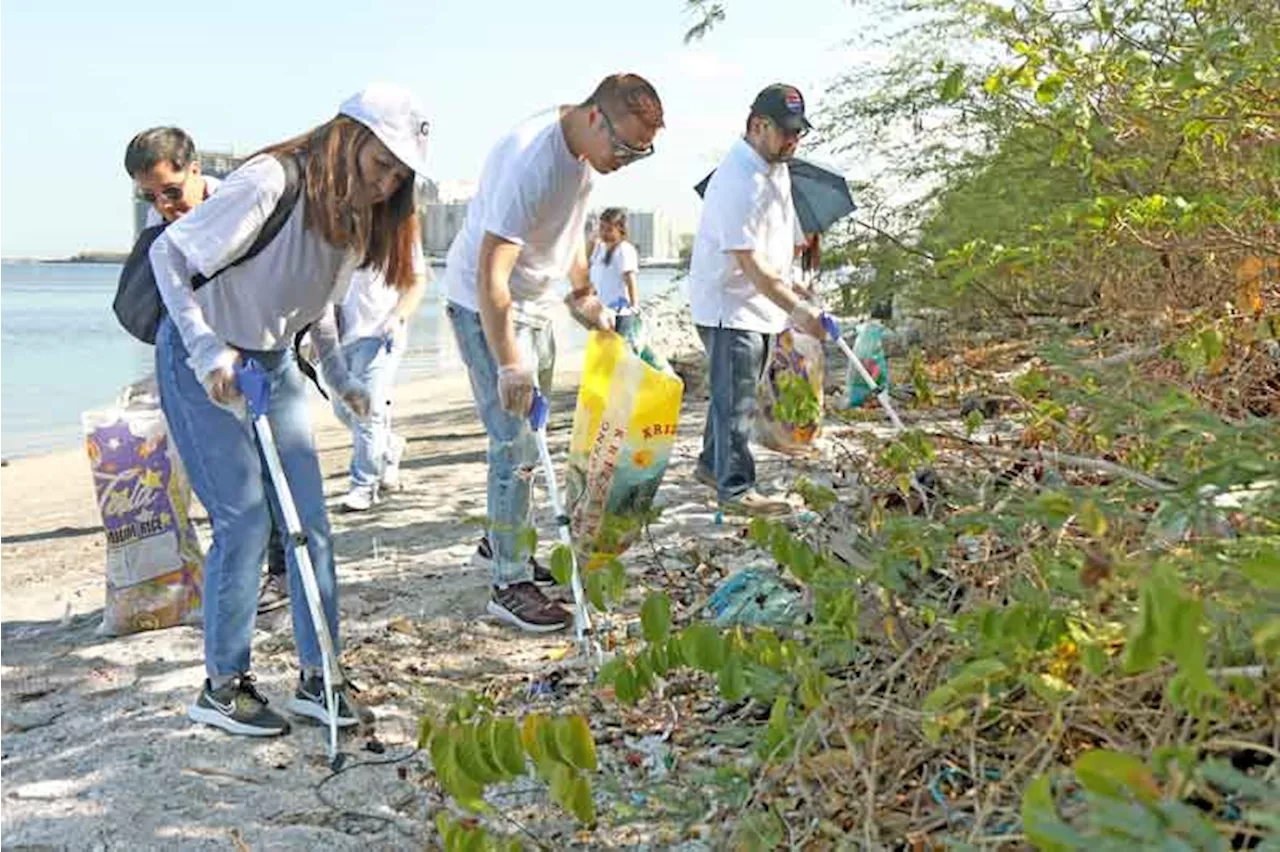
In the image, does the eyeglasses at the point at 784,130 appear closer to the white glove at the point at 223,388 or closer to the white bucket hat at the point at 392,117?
the white bucket hat at the point at 392,117

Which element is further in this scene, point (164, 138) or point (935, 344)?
point (935, 344)

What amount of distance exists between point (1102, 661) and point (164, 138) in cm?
411

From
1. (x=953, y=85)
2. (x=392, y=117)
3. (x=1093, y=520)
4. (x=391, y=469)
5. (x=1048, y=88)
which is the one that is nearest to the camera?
(x=1093, y=520)

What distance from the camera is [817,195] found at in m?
7.28

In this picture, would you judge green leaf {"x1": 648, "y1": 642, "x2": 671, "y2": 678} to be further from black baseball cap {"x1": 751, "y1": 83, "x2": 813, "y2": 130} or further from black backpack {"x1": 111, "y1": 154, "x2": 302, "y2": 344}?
black baseball cap {"x1": 751, "y1": 83, "x2": 813, "y2": 130}

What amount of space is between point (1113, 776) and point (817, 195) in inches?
252

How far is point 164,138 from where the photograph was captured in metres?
4.67

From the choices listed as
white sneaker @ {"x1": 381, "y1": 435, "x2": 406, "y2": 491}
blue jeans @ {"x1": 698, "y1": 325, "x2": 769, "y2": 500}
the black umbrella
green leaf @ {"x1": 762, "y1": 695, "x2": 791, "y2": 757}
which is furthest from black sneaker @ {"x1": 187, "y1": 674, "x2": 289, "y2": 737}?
the black umbrella

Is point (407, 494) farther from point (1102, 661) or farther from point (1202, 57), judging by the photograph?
point (1102, 661)

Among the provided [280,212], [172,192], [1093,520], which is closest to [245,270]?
[280,212]

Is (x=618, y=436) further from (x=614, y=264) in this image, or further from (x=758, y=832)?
(x=614, y=264)

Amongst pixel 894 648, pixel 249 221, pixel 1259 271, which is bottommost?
pixel 894 648

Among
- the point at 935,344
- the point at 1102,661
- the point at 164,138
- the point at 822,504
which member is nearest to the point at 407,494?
the point at 164,138

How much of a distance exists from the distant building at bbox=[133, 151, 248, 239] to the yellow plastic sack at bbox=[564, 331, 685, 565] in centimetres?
181
